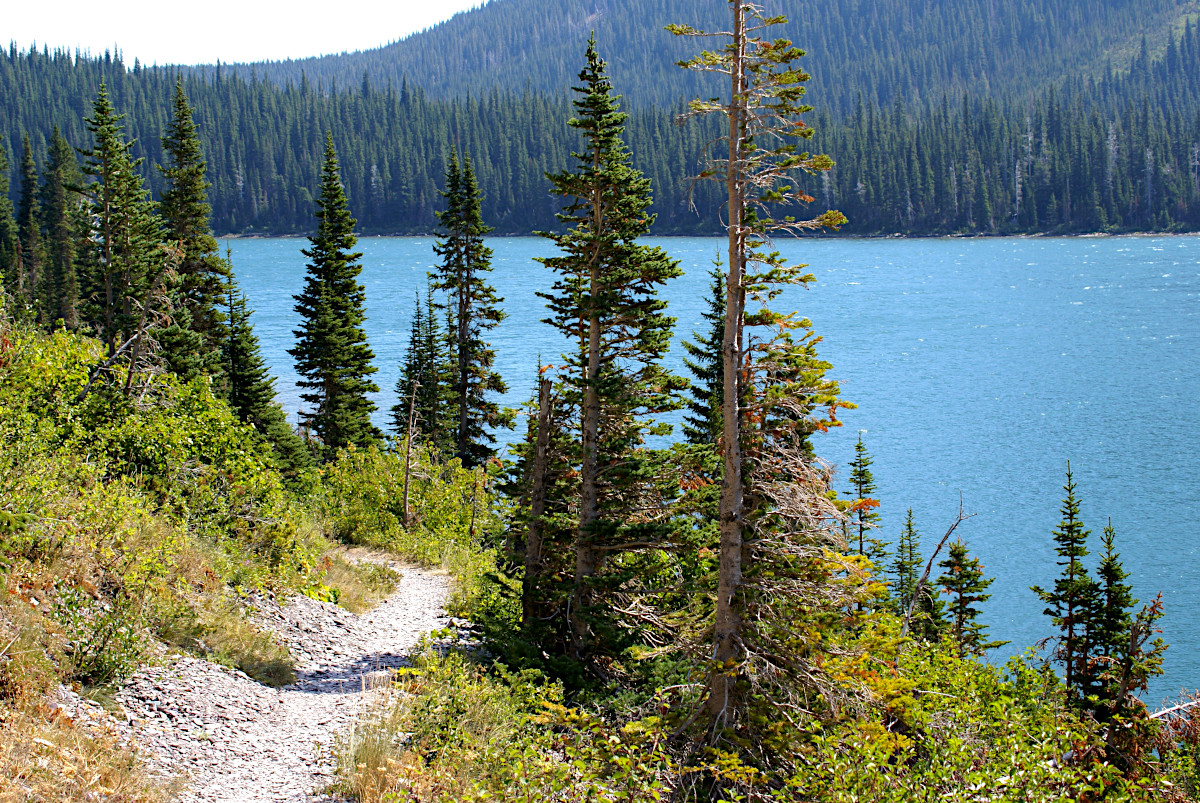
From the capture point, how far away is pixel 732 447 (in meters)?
12.2

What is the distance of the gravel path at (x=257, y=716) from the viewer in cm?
980

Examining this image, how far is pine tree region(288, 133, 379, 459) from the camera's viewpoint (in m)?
39.0

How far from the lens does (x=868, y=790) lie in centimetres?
912

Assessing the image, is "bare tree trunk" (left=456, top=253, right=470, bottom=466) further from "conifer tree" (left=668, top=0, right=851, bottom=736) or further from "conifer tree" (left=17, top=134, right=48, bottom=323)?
"conifer tree" (left=17, top=134, right=48, bottom=323)

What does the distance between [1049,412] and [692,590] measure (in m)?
46.2

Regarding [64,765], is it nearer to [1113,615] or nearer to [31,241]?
[1113,615]

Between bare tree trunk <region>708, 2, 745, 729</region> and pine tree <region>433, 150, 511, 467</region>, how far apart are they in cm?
2591

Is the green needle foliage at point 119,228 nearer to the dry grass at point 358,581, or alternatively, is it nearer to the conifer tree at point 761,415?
the dry grass at point 358,581

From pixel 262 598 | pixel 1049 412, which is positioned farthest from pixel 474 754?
pixel 1049 412

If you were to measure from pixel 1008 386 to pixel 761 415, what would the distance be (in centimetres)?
5495

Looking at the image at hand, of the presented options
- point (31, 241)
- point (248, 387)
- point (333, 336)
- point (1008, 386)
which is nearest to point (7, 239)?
point (31, 241)

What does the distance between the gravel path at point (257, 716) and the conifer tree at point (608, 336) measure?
4.08 meters

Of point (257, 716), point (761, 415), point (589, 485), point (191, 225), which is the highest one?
point (191, 225)

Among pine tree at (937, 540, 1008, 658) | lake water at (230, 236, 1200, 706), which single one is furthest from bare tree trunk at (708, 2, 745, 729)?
pine tree at (937, 540, 1008, 658)
